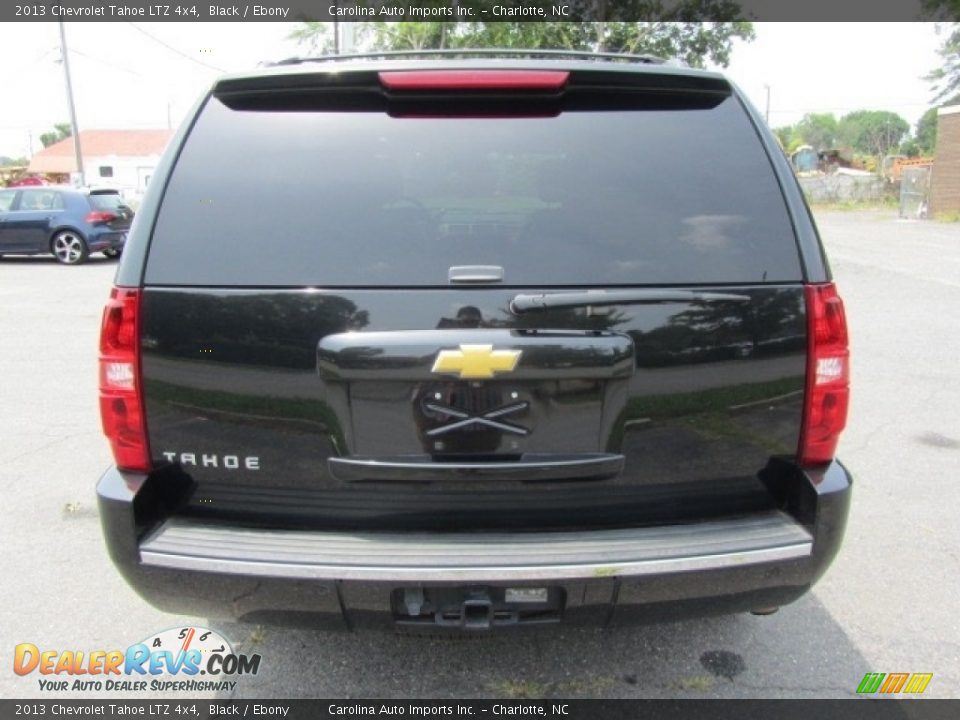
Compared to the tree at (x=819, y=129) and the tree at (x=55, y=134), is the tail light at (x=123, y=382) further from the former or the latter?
the tree at (x=819, y=129)

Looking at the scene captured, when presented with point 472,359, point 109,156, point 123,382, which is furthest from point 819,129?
point 123,382

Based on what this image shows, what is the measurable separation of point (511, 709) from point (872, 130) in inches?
5719

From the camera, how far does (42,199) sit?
49.9 feet

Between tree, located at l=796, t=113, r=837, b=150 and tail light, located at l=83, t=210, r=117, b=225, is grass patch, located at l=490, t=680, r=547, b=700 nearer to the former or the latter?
tail light, located at l=83, t=210, r=117, b=225

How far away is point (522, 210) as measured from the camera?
2.11 meters

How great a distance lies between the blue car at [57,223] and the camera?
49.8 feet

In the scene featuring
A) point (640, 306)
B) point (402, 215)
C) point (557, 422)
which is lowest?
point (557, 422)

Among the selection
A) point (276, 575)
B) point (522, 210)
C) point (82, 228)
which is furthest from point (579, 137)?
point (82, 228)

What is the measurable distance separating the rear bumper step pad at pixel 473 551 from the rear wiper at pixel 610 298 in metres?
0.65

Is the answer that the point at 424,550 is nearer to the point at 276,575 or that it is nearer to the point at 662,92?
the point at 276,575

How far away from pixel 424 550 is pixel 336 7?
19773 millimetres

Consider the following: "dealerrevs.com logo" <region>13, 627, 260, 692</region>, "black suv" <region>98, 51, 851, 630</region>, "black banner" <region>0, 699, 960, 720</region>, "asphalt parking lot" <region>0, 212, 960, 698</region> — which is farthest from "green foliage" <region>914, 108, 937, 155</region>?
"dealerrevs.com logo" <region>13, 627, 260, 692</region>

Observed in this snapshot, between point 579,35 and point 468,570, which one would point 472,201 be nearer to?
point 468,570

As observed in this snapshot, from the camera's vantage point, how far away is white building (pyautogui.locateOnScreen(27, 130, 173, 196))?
57.2 meters
